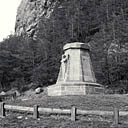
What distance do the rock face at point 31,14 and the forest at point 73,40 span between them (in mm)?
4947

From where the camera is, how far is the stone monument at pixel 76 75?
20609mm

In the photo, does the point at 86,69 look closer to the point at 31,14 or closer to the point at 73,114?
the point at 73,114

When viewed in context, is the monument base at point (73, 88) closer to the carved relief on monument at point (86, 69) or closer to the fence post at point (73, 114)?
the carved relief on monument at point (86, 69)

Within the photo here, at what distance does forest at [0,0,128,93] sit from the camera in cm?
3338

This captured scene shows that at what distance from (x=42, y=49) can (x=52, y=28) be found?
250 inches

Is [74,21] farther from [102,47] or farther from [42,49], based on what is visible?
[102,47]

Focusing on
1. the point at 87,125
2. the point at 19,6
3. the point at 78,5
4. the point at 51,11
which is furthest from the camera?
the point at 19,6

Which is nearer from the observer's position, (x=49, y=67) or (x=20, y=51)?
(x=49, y=67)

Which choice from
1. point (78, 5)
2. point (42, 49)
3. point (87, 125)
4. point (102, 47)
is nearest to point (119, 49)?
point (102, 47)

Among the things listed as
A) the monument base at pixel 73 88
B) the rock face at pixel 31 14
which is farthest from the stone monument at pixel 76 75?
the rock face at pixel 31 14

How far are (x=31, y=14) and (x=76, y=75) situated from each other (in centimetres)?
4752

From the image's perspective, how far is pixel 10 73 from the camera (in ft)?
139

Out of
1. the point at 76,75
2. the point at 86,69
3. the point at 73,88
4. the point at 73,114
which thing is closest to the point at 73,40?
the point at 86,69

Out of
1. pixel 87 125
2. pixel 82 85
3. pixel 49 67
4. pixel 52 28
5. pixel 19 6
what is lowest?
pixel 87 125
